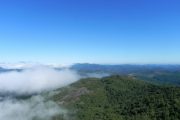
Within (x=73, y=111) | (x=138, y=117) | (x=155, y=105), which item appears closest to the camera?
(x=138, y=117)

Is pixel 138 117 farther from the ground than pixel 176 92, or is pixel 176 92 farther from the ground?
pixel 176 92

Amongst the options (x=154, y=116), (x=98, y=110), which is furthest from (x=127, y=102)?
(x=154, y=116)

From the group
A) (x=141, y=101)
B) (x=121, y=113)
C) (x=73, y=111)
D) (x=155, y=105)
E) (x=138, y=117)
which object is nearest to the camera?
(x=138, y=117)

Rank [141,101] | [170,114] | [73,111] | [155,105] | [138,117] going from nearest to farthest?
[170,114], [138,117], [155,105], [141,101], [73,111]

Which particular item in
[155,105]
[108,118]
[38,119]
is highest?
[155,105]

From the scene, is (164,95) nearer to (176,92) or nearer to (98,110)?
(176,92)

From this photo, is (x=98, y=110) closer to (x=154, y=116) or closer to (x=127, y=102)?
(x=127, y=102)

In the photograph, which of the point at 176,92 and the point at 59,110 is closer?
the point at 176,92

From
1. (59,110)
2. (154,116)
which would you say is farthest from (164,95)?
(59,110)

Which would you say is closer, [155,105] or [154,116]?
[154,116]
